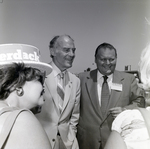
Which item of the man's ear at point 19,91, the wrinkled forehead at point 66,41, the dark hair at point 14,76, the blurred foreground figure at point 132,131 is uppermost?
the wrinkled forehead at point 66,41

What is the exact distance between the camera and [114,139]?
568 mm

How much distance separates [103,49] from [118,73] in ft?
0.64

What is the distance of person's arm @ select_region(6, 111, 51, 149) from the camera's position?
486 mm

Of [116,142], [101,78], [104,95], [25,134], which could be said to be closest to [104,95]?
[104,95]

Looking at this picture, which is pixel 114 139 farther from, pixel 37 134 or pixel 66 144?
pixel 66 144

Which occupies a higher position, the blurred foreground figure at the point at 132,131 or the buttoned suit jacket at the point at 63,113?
the blurred foreground figure at the point at 132,131

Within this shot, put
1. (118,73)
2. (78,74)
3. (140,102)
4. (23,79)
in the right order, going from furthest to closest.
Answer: (78,74) < (118,73) < (140,102) < (23,79)

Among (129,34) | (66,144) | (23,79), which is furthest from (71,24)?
(66,144)

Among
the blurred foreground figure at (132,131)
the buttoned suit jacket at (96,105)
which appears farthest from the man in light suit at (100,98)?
the blurred foreground figure at (132,131)

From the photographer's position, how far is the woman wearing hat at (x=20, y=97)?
1.60ft

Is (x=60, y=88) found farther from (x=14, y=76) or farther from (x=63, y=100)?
(x=14, y=76)

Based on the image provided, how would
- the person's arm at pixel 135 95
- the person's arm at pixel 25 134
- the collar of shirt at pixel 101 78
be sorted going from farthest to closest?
the collar of shirt at pixel 101 78 → the person's arm at pixel 135 95 → the person's arm at pixel 25 134

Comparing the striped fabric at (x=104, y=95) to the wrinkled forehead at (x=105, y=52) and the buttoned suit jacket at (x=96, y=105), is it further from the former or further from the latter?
the wrinkled forehead at (x=105, y=52)

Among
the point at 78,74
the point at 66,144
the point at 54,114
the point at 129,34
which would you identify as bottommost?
the point at 66,144
